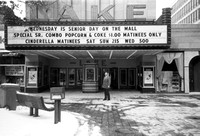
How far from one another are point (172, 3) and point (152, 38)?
7528cm

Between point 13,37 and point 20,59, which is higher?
point 13,37

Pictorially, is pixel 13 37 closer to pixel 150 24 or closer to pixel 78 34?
pixel 78 34

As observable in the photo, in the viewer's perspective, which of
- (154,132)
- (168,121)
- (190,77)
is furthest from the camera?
(190,77)

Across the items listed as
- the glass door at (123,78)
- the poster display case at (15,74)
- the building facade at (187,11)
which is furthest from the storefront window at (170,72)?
the building facade at (187,11)

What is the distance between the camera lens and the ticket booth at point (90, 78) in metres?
19.0

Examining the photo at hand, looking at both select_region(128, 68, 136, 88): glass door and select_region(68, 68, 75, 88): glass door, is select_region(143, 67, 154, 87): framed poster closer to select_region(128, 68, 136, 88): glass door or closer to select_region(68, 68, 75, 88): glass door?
select_region(128, 68, 136, 88): glass door

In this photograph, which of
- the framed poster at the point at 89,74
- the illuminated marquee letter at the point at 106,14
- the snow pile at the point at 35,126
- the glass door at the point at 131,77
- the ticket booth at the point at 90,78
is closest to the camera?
the snow pile at the point at 35,126

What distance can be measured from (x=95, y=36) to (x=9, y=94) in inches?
281

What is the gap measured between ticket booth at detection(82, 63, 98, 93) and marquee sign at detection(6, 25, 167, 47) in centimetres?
486

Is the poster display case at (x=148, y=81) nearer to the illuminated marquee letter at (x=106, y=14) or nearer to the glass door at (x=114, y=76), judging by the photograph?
the glass door at (x=114, y=76)

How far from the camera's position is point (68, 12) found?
20.8m

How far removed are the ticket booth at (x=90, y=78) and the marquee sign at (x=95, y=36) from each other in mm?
4860

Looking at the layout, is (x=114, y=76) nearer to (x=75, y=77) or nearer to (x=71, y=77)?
(x=75, y=77)

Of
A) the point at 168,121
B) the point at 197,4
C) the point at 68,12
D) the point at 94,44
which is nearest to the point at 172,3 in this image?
the point at 197,4
